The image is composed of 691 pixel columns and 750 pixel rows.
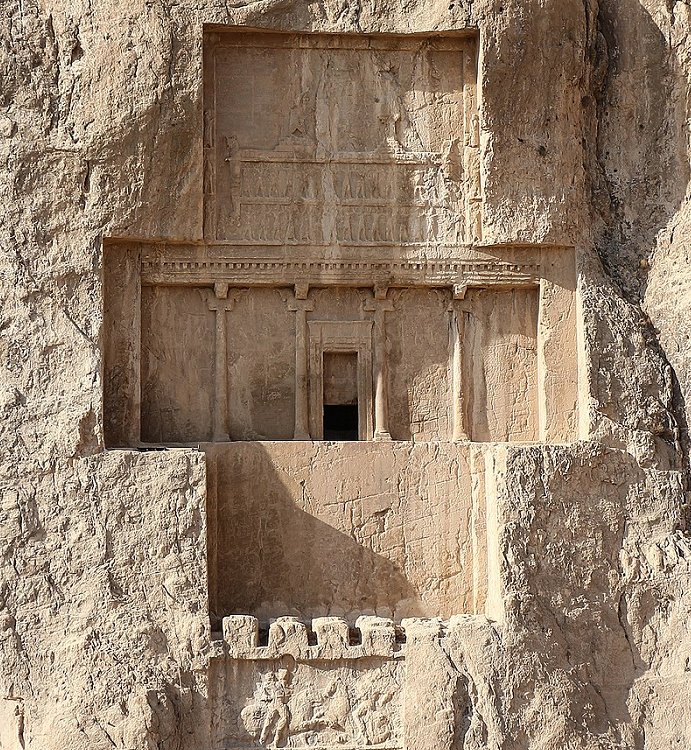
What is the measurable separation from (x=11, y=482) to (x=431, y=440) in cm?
349

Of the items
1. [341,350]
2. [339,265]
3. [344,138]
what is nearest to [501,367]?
[341,350]

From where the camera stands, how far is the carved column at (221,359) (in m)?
10.4

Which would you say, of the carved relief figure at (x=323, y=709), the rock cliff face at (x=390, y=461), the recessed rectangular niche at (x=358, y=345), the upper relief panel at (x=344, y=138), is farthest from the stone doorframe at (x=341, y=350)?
the carved relief figure at (x=323, y=709)

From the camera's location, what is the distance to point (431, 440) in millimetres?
10625

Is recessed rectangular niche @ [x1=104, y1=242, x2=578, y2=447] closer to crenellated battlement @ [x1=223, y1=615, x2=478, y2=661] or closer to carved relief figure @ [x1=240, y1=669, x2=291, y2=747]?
crenellated battlement @ [x1=223, y1=615, x2=478, y2=661]

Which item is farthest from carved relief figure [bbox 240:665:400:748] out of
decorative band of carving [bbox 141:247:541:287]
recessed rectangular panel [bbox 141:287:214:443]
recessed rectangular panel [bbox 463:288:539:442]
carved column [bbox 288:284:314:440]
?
decorative band of carving [bbox 141:247:541:287]

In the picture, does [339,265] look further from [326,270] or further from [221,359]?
[221,359]

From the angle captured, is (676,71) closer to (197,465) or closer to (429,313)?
(429,313)

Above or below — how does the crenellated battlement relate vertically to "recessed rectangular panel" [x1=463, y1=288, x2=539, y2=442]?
below

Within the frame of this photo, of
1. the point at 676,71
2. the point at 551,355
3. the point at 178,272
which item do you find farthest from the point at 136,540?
the point at 676,71

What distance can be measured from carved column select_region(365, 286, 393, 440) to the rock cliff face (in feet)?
0.87

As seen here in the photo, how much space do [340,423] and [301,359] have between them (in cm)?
88

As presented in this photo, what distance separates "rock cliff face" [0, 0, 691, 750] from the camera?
30.9 feet

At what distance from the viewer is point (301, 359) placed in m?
10.5
